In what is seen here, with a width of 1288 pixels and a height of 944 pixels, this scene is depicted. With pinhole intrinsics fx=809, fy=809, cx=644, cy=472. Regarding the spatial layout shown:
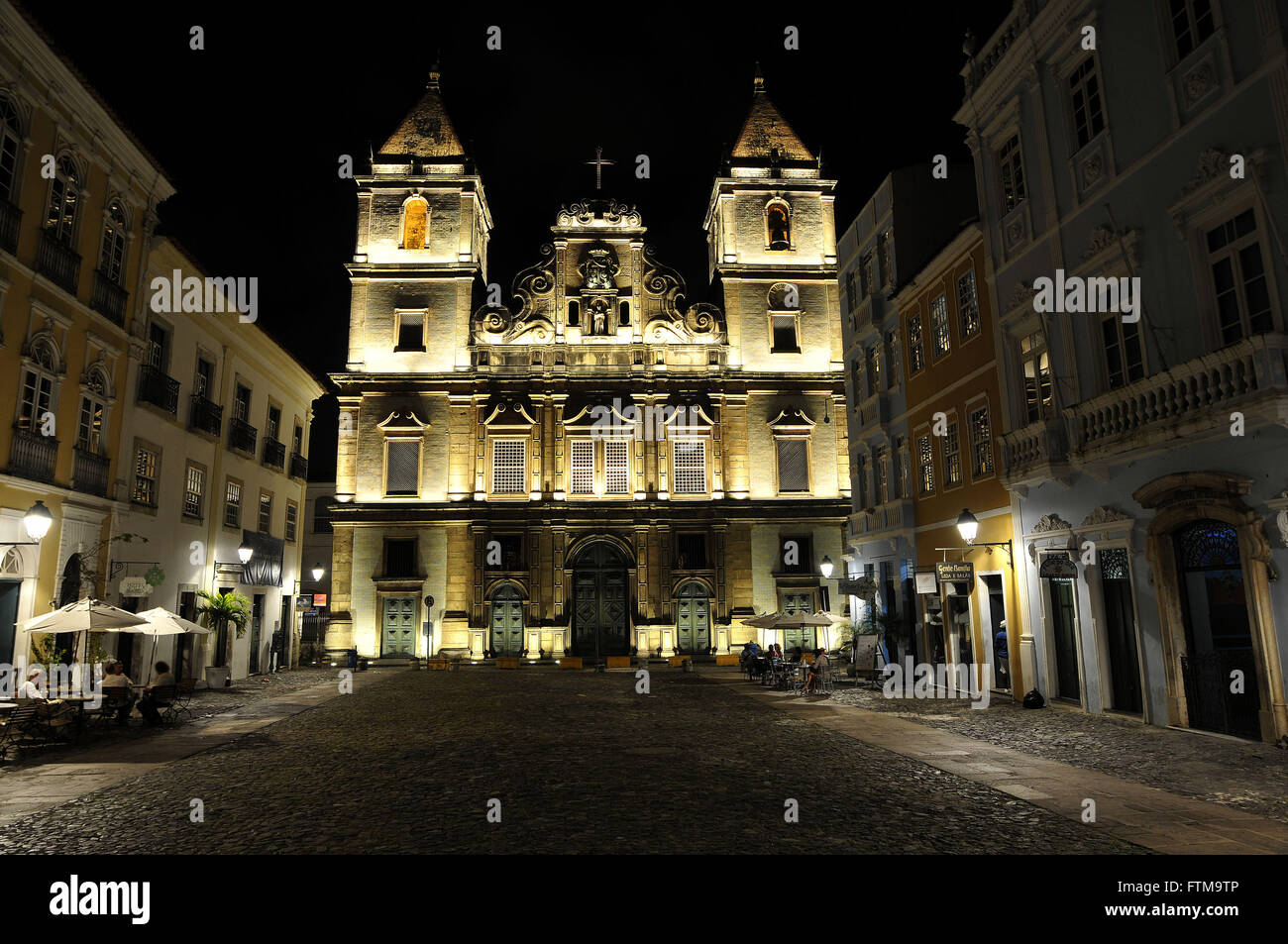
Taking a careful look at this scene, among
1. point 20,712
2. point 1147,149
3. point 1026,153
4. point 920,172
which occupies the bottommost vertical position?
point 20,712

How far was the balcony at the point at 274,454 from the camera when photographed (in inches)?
1183

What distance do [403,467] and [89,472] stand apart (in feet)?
58.9

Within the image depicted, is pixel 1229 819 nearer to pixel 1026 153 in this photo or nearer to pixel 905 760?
pixel 905 760

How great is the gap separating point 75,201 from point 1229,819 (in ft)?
76.5

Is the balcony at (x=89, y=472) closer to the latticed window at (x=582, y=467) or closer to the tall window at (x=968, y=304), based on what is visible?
the latticed window at (x=582, y=467)

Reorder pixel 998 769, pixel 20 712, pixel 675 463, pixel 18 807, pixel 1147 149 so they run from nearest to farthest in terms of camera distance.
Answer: pixel 18 807
pixel 998 769
pixel 20 712
pixel 1147 149
pixel 675 463

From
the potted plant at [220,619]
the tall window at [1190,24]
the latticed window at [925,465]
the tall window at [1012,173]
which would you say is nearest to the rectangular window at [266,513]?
the potted plant at [220,619]

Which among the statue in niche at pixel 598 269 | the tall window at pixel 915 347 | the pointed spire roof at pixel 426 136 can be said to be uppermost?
the pointed spire roof at pixel 426 136

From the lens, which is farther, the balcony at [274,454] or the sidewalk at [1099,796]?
the balcony at [274,454]

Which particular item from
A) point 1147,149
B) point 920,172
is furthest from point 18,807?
point 920,172

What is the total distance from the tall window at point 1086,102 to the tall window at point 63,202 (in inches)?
827

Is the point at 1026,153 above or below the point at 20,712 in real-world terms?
above

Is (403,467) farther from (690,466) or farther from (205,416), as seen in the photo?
(690,466)

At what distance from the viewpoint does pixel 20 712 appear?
40.8ft
